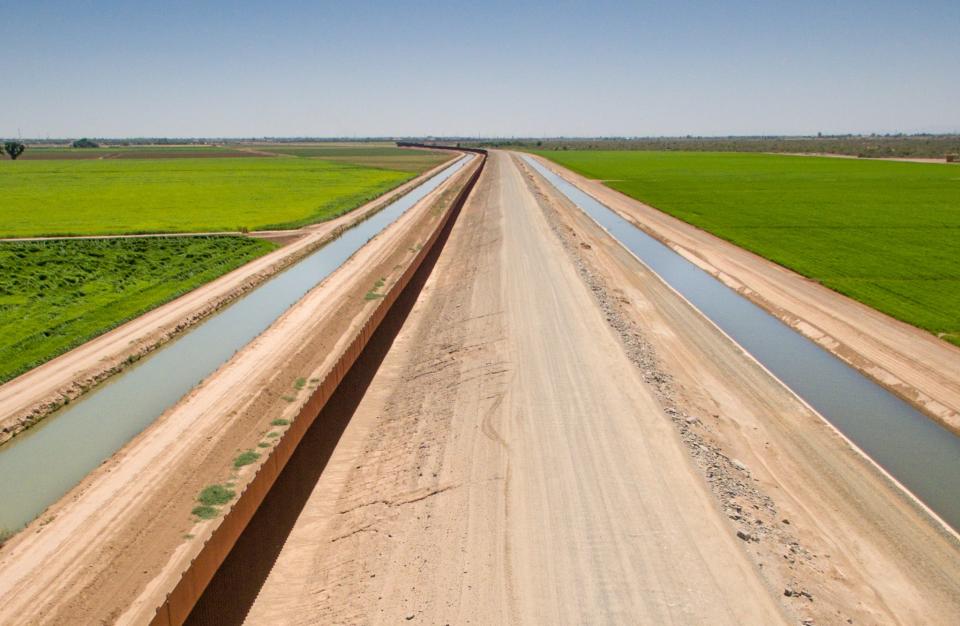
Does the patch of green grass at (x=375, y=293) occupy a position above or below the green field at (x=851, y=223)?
below

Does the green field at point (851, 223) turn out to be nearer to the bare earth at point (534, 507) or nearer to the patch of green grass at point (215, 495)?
the bare earth at point (534, 507)

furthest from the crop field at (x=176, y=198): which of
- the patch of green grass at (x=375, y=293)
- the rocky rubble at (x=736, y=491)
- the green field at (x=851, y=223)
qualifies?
the rocky rubble at (x=736, y=491)

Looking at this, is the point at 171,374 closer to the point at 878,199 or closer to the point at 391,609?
the point at 391,609

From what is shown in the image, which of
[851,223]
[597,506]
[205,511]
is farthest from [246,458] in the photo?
[851,223]

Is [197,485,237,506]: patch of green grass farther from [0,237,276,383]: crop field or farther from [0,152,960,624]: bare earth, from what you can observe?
[0,237,276,383]: crop field

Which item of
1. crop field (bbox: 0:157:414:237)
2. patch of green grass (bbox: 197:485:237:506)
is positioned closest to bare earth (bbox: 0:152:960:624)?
patch of green grass (bbox: 197:485:237:506)

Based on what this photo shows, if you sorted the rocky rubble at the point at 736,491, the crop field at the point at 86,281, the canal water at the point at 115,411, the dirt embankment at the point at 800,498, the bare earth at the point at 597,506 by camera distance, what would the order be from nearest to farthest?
the bare earth at the point at 597,506 < the dirt embankment at the point at 800,498 < the rocky rubble at the point at 736,491 < the canal water at the point at 115,411 < the crop field at the point at 86,281

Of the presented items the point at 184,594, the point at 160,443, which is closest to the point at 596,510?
the point at 184,594
